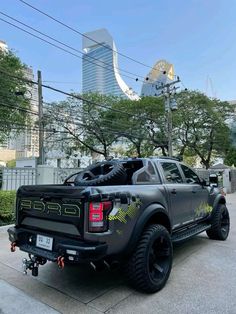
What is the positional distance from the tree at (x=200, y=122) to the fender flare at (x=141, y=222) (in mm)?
23985

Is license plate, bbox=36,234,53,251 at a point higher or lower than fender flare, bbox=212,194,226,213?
lower

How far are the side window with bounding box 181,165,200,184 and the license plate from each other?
2786 mm

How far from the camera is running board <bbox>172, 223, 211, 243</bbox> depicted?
14.4 feet

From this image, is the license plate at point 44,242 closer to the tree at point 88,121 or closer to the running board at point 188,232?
the running board at point 188,232

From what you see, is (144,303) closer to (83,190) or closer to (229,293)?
(229,293)

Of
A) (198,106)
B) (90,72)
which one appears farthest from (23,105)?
(198,106)

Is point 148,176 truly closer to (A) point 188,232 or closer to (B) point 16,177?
(A) point 188,232

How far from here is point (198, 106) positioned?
27641mm

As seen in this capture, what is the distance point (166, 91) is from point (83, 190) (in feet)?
59.8

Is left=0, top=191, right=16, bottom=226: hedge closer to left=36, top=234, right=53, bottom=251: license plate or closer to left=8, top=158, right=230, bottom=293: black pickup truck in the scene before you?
left=8, top=158, right=230, bottom=293: black pickup truck

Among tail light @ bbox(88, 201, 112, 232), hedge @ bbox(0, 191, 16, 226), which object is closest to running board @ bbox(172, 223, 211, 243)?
tail light @ bbox(88, 201, 112, 232)

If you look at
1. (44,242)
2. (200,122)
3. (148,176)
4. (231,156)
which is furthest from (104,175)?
(231,156)

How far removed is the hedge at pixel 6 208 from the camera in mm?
7418

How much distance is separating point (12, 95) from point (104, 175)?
13574 mm
